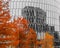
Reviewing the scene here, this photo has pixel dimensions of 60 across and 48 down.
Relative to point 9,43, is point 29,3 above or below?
above

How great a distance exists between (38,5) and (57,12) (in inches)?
350

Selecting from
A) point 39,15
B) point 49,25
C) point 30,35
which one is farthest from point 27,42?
point 49,25

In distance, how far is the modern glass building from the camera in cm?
6265

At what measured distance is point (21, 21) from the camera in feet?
93.3

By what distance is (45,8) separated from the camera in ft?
213

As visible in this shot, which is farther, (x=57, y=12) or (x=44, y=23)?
(x=57, y=12)

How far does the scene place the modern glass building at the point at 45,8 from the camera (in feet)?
206

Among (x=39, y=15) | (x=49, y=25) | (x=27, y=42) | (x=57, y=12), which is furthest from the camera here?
(x=57, y=12)

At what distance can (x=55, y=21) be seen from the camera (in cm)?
6800

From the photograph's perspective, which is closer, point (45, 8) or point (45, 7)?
point (45, 8)

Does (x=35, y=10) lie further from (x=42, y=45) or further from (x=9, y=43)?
(x=9, y=43)

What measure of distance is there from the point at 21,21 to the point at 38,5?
35411mm

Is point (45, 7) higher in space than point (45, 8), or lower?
higher

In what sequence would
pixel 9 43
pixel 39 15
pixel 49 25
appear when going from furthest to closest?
pixel 49 25 → pixel 39 15 → pixel 9 43
